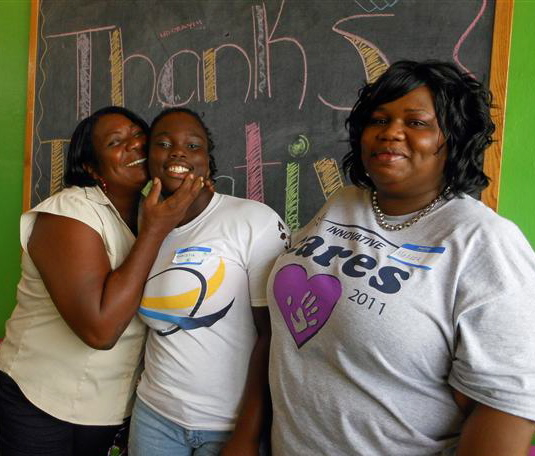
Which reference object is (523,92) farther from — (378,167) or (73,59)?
(73,59)

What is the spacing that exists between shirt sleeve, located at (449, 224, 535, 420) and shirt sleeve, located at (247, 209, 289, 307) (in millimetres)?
507

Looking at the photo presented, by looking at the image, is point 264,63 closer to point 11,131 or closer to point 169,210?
point 169,210

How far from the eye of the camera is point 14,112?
7.23ft

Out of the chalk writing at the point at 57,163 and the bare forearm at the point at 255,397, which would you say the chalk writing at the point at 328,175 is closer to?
the bare forearm at the point at 255,397

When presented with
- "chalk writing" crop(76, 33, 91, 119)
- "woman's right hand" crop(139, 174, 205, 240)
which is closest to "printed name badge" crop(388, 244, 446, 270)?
"woman's right hand" crop(139, 174, 205, 240)

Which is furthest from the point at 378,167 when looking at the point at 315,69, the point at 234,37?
the point at 234,37

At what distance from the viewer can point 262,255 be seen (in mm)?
1185

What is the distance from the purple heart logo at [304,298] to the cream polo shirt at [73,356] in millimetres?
546

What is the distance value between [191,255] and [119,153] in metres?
0.47

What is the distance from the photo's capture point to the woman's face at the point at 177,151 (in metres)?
1.30

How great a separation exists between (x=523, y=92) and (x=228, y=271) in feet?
3.28

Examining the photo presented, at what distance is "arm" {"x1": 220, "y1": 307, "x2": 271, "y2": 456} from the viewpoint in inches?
42.8

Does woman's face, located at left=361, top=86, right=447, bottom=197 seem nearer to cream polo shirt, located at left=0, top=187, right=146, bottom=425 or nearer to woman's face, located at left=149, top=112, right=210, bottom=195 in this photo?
woman's face, located at left=149, top=112, right=210, bottom=195

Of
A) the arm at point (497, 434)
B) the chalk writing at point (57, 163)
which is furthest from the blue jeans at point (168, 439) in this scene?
the chalk writing at point (57, 163)
